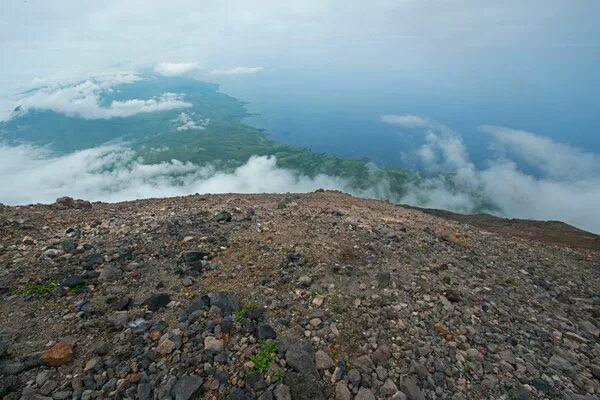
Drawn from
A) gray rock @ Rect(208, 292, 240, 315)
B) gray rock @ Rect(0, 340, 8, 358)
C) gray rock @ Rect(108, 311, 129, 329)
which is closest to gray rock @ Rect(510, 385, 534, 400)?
gray rock @ Rect(208, 292, 240, 315)

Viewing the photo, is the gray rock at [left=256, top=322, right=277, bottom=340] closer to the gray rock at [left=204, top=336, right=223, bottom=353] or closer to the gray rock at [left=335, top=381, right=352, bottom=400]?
the gray rock at [left=204, top=336, right=223, bottom=353]

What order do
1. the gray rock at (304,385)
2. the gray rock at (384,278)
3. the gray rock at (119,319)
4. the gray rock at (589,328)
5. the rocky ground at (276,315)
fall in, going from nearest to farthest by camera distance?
the gray rock at (304,385) → the rocky ground at (276,315) → the gray rock at (119,319) → the gray rock at (589,328) → the gray rock at (384,278)

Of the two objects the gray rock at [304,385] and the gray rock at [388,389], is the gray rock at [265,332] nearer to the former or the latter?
the gray rock at [304,385]

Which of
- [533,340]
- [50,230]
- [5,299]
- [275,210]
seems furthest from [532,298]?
[50,230]

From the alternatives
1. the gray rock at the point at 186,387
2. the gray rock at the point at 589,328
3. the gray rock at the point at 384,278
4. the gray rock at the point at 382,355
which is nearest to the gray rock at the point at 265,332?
the gray rock at the point at 186,387

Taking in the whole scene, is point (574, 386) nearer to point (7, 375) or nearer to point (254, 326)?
point (254, 326)

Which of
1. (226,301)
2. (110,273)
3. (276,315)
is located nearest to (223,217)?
(110,273)

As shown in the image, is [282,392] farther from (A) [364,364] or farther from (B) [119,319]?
(B) [119,319]
